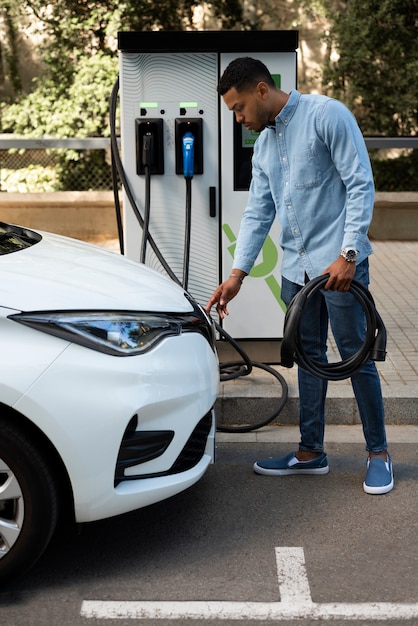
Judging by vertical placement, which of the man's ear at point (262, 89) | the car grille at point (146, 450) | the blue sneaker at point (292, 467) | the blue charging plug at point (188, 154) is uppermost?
the man's ear at point (262, 89)

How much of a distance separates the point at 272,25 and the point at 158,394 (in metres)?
11.4

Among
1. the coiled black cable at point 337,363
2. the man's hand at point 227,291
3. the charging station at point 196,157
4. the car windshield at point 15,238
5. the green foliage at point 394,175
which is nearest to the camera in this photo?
the car windshield at point 15,238

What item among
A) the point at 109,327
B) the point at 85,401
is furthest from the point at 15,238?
the point at 85,401

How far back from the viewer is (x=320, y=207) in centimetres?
396

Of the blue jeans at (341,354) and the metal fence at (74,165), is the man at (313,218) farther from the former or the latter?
the metal fence at (74,165)

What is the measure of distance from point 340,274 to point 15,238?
4.39 feet

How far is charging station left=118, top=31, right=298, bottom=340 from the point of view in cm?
522

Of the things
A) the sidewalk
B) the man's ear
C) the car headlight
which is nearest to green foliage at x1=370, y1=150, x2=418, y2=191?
the sidewalk

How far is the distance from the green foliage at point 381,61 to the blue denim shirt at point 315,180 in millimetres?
7898

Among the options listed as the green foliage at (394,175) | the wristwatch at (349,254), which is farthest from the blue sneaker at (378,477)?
the green foliage at (394,175)

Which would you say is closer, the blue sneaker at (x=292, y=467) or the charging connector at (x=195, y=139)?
the blue sneaker at (x=292, y=467)

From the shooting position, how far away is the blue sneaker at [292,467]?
436 cm

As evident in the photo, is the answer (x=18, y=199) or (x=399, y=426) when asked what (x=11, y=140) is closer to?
(x=18, y=199)

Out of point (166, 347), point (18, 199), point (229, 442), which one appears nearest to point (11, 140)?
point (18, 199)
